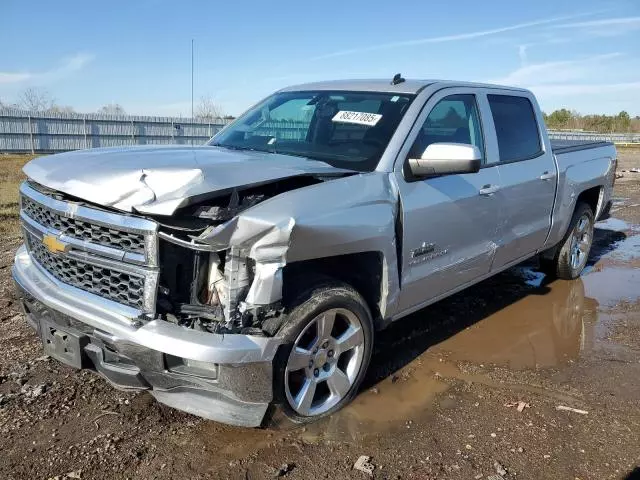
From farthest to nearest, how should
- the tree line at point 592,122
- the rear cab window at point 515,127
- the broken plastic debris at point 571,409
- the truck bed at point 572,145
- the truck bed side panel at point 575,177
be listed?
1. the tree line at point 592,122
2. the truck bed at point 572,145
3. the truck bed side panel at point 575,177
4. the rear cab window at point 515,127
5. the broken plastic debris at point 571,409

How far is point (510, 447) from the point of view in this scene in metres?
3.04

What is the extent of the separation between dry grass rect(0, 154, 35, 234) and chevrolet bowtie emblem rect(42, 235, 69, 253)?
5.05 m

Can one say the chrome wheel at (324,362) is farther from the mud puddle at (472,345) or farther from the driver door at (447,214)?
the driver door at (447,214)

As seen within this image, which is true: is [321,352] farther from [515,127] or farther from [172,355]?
[515,127]

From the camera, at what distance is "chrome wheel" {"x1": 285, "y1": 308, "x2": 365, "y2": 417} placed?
9.77 ft

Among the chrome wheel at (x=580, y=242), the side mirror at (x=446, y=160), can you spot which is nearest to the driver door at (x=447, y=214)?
the side mirror at (x=446, y=160)

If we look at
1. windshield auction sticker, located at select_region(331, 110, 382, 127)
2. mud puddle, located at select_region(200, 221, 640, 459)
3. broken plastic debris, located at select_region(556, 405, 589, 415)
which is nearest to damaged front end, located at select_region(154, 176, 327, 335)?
mud puddle, located at select_region(200, 221, 640, 459)

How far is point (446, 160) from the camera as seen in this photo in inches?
134

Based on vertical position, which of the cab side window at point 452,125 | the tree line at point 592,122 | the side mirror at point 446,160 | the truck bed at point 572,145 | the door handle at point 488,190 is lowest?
the tree line at point 592,122

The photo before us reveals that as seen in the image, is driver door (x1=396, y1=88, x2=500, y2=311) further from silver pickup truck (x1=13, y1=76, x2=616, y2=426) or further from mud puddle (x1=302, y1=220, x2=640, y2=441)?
mud puddle (x1=302, y1=220, x2=640, y2=441)

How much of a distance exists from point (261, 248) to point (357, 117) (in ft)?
5.45

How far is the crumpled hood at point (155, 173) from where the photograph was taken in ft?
8.57

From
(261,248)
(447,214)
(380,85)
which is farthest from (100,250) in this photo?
(380,85)

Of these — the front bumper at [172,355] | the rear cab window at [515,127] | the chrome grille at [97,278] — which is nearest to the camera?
the front bumper at [172,355]
